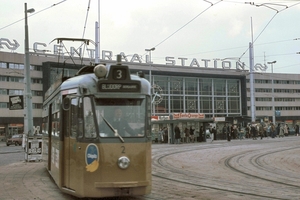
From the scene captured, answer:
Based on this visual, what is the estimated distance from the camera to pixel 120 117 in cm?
756

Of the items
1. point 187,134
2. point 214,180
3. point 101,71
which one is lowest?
point 214,180

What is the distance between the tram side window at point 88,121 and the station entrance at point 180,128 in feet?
85.4

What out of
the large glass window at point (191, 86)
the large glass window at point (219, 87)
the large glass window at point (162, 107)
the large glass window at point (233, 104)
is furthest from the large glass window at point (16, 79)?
the large glass window at point (233, 104)

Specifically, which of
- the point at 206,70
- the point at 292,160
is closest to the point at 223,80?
the point at 206,70

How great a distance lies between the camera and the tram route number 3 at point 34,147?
61.5 ft

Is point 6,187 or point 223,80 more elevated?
point 223,80

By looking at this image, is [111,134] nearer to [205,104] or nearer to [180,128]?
[180,128]

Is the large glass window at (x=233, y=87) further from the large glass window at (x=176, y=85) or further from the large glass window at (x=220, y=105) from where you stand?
the large glass window at (x=176, y=85)

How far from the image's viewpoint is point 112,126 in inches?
297

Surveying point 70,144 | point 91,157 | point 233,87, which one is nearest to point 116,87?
point 91,157

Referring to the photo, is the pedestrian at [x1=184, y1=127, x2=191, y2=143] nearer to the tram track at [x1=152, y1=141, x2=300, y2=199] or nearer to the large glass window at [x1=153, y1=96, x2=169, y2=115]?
the tram track at [x1=152, y1=141, x2=300, y2=199]

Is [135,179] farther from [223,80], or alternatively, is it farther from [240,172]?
[223,80]

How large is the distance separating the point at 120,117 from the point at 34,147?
1229 centimetres

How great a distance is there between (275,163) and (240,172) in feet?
11.6
